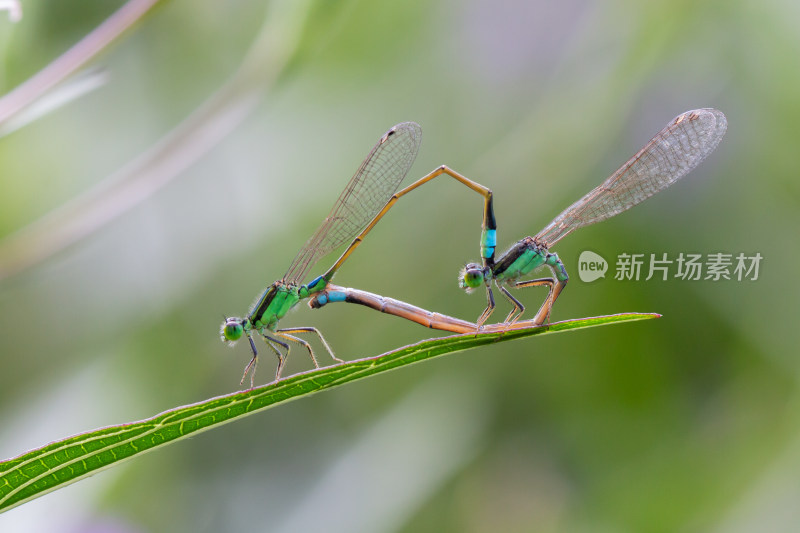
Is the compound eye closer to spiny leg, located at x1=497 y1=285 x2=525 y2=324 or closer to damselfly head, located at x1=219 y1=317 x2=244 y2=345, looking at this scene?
damselfly head, located at x1=219 y1=317 x2=244 y2=345

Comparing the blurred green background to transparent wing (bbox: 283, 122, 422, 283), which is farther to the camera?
the blurred green background

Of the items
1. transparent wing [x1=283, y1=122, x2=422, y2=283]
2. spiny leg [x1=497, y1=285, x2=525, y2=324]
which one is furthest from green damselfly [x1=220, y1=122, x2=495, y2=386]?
spiny leg [x1=497, y1=285, x2=525, y2=324]

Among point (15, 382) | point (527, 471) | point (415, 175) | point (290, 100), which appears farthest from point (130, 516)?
point (290, 100)

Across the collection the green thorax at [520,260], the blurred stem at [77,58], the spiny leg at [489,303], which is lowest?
the spiny leg at [489,303]

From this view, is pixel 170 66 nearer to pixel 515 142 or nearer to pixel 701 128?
pixel 515 142
